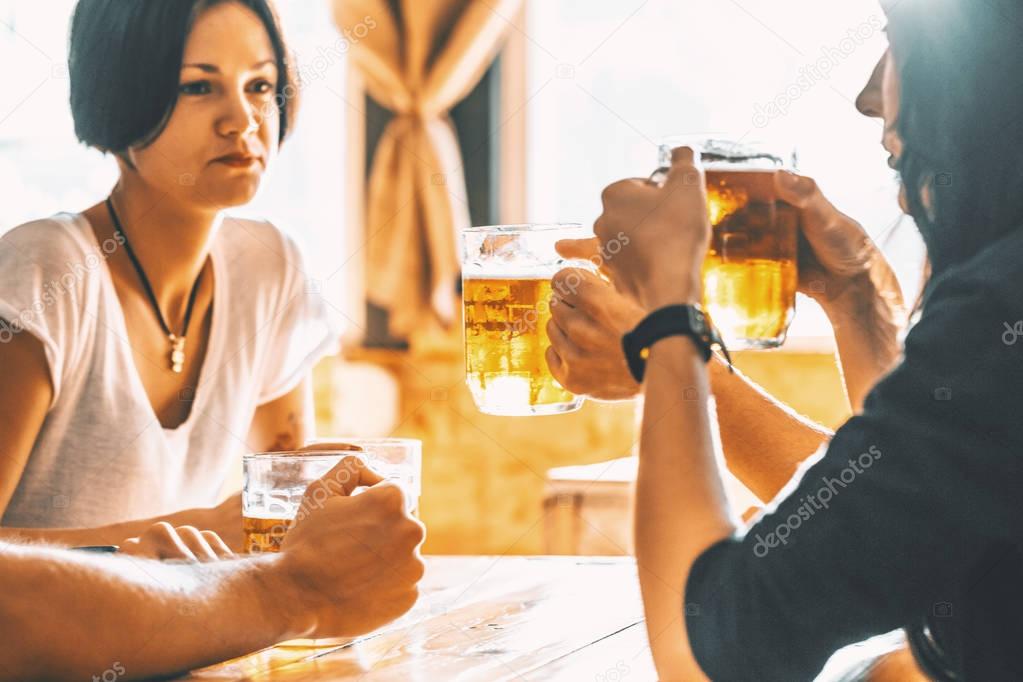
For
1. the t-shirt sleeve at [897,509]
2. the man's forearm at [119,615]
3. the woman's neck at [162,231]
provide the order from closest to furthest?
the t-shirt sleeve at [897,509] → the man's forearm at [119,615] → the woman's neck at [162,231]

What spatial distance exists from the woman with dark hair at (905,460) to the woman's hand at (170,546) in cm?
48

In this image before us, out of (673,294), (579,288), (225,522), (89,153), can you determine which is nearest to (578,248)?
(579,288)

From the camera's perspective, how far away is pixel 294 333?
1989mm

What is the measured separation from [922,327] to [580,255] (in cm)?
44

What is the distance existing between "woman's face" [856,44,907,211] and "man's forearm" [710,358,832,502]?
0.43 m

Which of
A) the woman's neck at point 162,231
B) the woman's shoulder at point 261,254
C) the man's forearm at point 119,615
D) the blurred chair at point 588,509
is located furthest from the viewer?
the blurred chair at point 588,509

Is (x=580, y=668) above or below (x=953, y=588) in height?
below

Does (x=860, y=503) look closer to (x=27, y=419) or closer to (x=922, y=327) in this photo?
(x=922, y=327)

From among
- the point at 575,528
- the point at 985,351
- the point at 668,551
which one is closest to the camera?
the point at 985,351

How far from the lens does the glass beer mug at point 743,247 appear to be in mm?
1092

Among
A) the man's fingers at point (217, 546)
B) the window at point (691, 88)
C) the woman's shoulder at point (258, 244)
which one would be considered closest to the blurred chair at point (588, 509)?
the window at point (691, 88)

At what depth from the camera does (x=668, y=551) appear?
0.90 m

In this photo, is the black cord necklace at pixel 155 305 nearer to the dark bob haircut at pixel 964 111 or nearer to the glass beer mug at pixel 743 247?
the glass beer mug at pixel 743 247

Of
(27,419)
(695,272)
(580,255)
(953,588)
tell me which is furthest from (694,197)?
(27,419)
